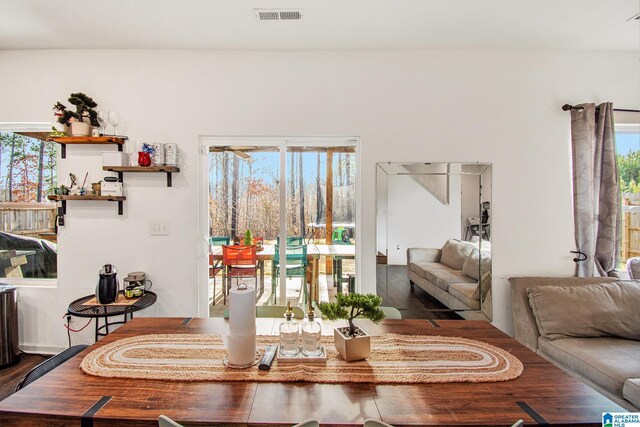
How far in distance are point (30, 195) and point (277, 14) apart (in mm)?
2680

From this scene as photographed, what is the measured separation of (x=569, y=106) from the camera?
2744mm

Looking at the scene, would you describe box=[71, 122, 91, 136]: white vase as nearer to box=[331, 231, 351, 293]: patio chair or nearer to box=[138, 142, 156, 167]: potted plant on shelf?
box=[138, 142, 156, 167]: potted plant on shelf

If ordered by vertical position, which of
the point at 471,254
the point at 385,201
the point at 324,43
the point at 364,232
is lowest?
the point at 471,254

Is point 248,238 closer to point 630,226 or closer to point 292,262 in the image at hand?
point 292,262

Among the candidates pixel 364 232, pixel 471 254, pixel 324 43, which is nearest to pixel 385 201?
pixel 364 232

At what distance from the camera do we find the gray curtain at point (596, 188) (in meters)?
2.68

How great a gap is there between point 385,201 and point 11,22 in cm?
308

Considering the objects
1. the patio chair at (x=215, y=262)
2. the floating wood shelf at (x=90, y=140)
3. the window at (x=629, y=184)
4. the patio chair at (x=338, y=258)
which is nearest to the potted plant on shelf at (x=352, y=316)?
the patio chair at (x=338, y=258)

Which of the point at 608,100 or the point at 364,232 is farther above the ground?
the point at 608,100

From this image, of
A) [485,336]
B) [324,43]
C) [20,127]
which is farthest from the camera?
[20,127]

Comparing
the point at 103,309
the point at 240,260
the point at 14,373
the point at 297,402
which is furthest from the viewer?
the point at 240,260

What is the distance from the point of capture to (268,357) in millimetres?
1338

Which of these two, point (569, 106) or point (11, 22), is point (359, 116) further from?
point (11, 22)

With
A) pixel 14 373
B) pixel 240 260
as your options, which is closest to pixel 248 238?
pixel 240 260
